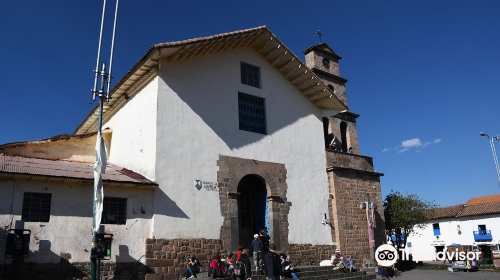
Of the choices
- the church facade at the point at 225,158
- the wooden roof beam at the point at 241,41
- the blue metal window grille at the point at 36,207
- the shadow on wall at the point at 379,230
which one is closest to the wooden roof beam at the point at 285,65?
the church facade at the point at 225,158

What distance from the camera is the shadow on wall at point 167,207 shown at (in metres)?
12.8

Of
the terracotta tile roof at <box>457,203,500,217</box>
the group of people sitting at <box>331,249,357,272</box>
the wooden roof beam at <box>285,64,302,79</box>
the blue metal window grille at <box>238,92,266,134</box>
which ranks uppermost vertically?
the wooden roof beam at <box>285,64,302,79</box>

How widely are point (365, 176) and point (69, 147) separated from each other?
44.8 ft

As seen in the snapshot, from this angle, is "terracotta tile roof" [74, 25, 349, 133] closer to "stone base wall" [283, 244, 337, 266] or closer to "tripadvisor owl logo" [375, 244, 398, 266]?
"stone base wall" [283, 244, 337, 266]

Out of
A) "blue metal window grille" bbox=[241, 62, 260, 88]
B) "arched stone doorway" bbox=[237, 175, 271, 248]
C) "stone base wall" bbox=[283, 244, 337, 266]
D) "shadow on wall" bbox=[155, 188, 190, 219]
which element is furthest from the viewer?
"blue metal window grille" bbox=[241, 62, 260, 88]

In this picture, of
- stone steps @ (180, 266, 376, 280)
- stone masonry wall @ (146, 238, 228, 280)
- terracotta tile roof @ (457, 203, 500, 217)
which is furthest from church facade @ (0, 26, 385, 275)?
terracotta tile roof @ (457, 203, 500, 217)

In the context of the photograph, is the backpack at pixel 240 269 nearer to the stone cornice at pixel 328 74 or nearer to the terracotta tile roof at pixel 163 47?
the terracotta tile roof at pixel 163 47

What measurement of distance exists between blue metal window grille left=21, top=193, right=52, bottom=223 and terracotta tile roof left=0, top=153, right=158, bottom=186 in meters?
Answer: 0.72

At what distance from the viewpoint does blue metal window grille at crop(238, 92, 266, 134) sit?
53.1ft

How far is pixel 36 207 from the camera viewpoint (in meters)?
11.1

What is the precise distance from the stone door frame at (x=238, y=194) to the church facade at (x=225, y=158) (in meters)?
0.04

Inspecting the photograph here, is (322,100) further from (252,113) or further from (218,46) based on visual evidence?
(218,46)

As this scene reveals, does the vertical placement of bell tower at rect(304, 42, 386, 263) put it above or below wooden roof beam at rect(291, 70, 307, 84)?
below

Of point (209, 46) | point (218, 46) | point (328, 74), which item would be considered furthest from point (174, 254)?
point (328, 74)
